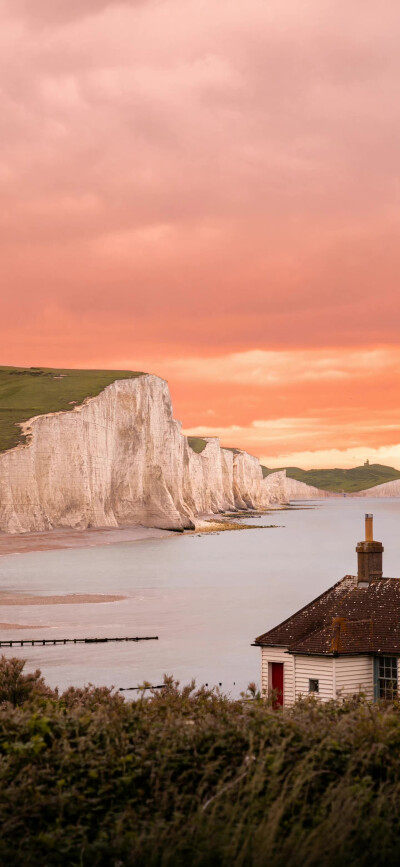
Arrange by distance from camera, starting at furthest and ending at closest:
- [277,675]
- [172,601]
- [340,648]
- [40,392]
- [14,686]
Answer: [40,392]
[172,601]
[277,675]
[340,648]
[14,686]

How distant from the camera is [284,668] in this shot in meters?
29.5

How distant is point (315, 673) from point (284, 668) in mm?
1296

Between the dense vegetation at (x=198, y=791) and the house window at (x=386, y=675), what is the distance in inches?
694

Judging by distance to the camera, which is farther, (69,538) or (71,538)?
(71,538)

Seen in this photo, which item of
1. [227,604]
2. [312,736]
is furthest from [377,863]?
[227,604]

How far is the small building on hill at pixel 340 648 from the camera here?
91.4ft

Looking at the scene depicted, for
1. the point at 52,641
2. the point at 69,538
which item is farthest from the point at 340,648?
the point at 69,538

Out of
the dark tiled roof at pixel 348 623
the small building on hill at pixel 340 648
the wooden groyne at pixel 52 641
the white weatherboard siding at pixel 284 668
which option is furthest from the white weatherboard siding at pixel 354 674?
the wooden groyne at pixel 52 641

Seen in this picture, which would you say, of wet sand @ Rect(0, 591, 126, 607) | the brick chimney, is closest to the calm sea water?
wet sand @ Rect(0, 591, 126, 607)

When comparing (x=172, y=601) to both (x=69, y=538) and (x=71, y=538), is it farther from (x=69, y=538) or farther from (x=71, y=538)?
(x=71, y=538)

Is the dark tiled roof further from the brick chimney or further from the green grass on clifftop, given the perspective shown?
the green grass on clifftop

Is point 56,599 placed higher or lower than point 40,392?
lower

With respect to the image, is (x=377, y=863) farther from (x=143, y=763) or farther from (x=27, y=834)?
(x=27, y=834)

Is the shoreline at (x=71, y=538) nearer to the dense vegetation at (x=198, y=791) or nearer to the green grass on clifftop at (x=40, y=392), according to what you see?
the green grass on clifftop at (x=40, y=392)
